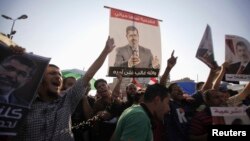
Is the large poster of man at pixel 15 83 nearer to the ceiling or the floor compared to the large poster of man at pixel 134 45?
nearer to the floor

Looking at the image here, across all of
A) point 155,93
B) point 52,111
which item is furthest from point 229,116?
point 52,111

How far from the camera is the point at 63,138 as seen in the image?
2.54m

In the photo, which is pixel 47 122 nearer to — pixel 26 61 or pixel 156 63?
pixel 26 61

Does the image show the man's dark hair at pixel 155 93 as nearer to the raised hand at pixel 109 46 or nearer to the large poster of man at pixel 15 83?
the raised hand at pixel 109 46

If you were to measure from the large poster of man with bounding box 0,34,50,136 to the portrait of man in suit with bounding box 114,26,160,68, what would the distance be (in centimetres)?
470

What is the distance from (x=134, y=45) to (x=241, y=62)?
9.82ft

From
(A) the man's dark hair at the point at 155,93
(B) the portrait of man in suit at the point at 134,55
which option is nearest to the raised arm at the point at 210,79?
(B) the portrait of man in suit at the point at 134,55

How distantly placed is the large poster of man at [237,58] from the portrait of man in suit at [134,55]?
2260mm

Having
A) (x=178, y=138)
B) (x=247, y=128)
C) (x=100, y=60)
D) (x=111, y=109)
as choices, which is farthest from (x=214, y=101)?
(x=100, y=60)

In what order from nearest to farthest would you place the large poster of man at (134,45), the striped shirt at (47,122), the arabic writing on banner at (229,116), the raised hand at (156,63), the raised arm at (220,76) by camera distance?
the striped shirt at (47,122) → the arabic writing on banner at (229,116) → the raised arm at (220,76) → the large poster of man at (134,45) → the raised hand at (156,63)

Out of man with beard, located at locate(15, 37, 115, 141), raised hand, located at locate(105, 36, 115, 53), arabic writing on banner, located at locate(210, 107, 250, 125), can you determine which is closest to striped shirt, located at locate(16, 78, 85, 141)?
man with beard, located at locate(15, 37, 115, 141)

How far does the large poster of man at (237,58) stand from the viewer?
6.01 metres

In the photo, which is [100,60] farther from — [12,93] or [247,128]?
[247,128]

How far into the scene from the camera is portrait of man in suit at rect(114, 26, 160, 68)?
716cm
